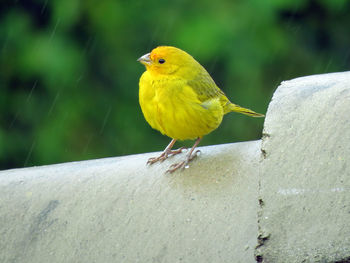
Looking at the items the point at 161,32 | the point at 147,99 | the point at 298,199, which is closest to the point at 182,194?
the point at 298,199

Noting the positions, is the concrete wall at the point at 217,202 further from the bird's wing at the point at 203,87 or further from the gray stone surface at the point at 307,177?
the bird's wing at the point at 203,87

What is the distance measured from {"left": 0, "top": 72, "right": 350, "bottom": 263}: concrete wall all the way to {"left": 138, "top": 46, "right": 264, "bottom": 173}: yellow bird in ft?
1.43

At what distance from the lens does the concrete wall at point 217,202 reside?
5.14ft

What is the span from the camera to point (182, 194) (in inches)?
80.2

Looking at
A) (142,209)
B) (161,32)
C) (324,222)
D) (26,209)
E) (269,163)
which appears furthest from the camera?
(161,32)

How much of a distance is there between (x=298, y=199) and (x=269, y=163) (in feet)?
0.49

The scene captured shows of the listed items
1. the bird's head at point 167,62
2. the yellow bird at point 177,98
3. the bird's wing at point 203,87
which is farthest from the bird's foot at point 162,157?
the bird's head at point 167,62

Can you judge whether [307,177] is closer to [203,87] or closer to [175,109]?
[175,109]

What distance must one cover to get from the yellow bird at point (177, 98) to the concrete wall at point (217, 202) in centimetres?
44

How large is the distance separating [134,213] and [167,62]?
1.19 metres

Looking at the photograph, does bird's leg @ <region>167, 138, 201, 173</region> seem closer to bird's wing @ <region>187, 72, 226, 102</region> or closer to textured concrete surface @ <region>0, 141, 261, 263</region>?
textured concrete surface @ <region>0, 141, 261, 263</region>

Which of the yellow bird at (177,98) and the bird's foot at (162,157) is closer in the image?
the bird's foot at (162,157)

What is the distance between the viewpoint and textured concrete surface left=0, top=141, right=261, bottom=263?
184 centimetres

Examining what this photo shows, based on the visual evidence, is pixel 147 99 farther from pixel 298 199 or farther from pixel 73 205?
pixel 298 199
